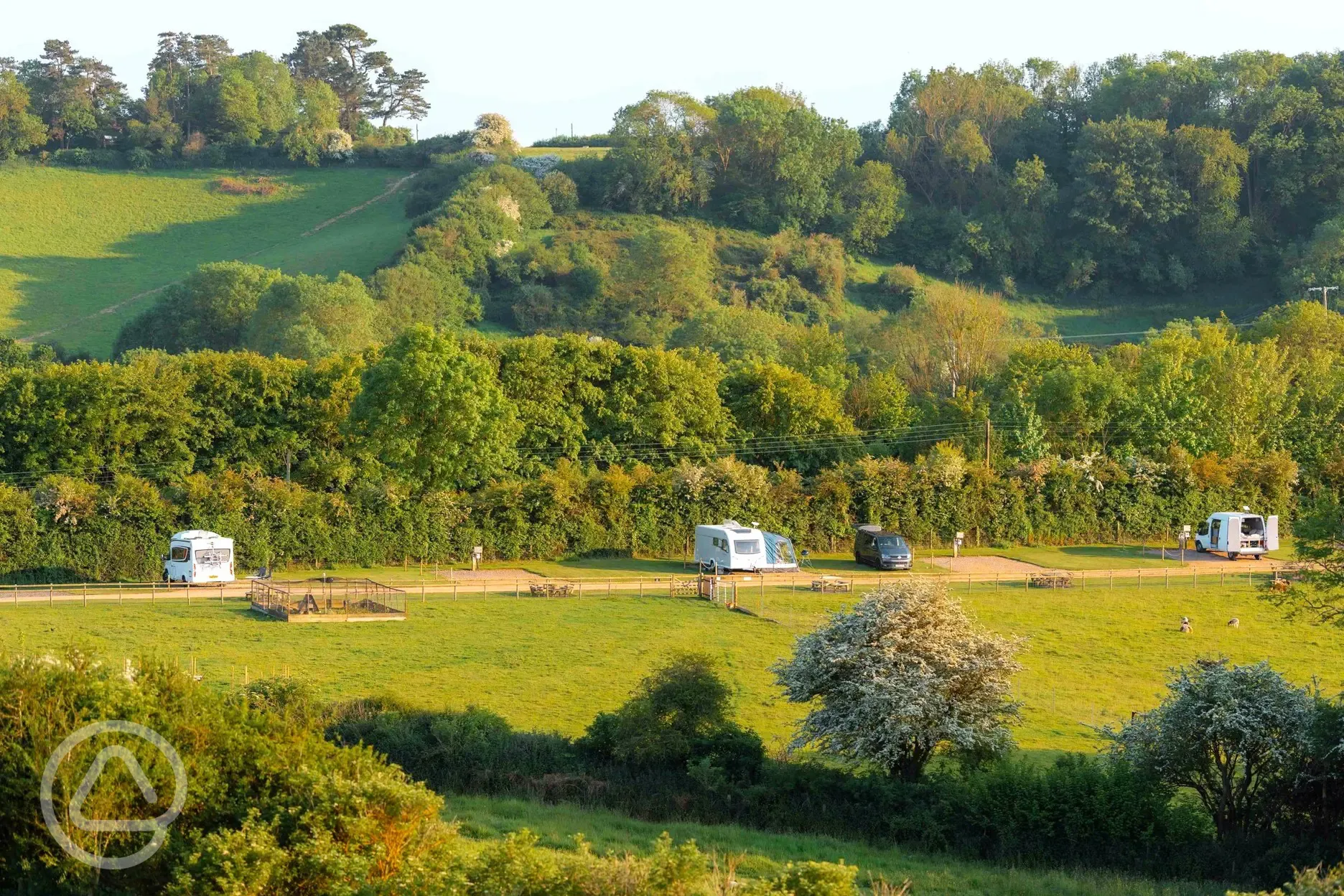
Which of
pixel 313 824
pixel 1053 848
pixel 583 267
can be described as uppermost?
pixel 583 267

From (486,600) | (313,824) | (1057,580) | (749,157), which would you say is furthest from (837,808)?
(749,157)

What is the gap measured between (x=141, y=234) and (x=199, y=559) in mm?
81374

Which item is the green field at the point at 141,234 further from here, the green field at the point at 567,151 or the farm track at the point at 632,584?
the farm track at the point at 632,584

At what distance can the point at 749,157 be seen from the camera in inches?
4803

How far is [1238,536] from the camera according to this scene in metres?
48.5

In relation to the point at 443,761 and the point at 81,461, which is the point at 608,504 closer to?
the point at 81,461

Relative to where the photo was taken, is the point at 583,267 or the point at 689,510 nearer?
the point at 689,510

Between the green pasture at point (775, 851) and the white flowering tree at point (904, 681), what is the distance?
2.87 metres

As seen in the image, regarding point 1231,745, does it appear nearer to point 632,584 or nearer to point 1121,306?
point 632,584

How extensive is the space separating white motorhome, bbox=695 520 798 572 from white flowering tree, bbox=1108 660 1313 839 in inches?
902

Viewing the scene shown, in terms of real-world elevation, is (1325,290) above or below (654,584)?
above

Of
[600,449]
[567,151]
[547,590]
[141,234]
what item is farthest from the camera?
[567,151]

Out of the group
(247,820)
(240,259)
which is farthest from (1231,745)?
(240,259)

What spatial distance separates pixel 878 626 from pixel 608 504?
80.2 feet
